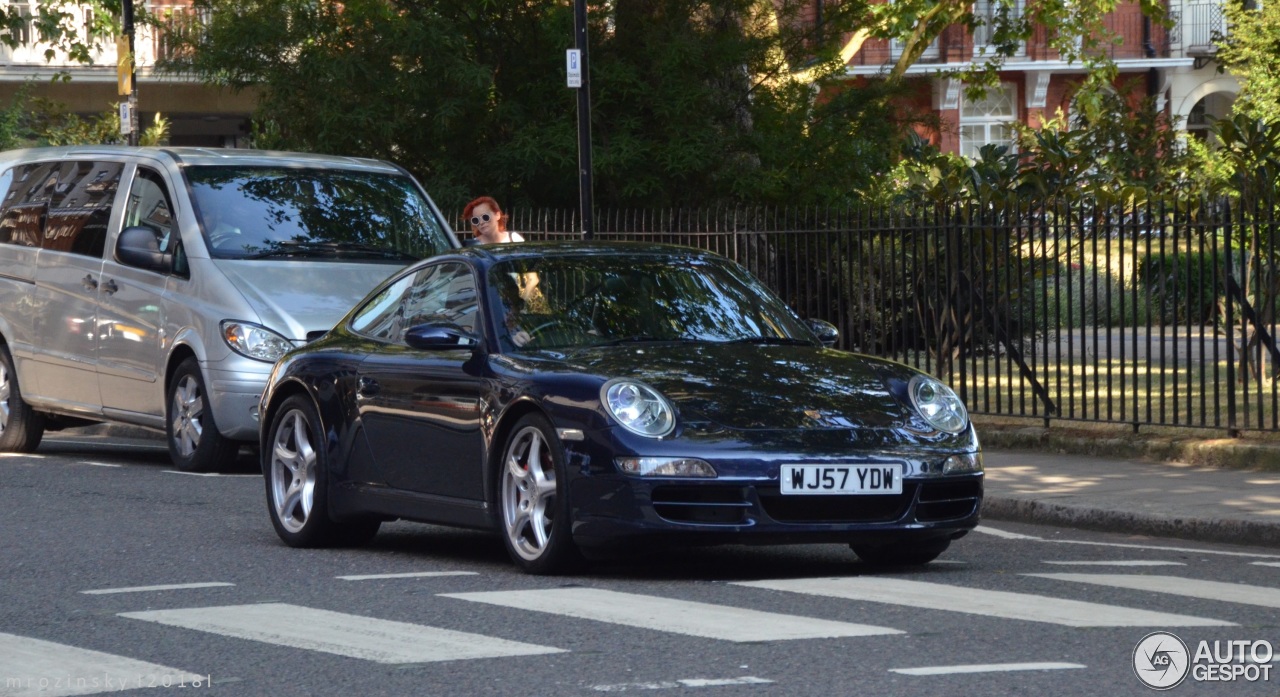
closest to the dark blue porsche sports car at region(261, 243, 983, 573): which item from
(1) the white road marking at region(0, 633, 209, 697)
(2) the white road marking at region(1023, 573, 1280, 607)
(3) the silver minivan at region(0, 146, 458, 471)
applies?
(2) the white road marking at region(1023, 573, 1280, 607)

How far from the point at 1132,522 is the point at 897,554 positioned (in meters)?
2.48

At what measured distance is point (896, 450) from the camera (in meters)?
A: 7.89

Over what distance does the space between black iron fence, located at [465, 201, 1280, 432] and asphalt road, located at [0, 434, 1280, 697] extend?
142 inches

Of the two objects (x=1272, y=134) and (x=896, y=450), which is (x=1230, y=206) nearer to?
(x=1272, y=134)

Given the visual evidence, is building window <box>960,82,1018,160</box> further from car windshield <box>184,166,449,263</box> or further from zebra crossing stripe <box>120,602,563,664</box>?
zebra crossing stripe <box>120,602,563,664</box>

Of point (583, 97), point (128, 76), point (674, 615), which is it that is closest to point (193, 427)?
point (583, 97)

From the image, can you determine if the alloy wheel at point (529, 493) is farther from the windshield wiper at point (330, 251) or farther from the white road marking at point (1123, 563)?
the windshield wiper at point (330, 251)

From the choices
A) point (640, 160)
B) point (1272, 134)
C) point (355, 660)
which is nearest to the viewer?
point (355, 660)

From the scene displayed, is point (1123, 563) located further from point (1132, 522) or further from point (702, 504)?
point (702, 504)

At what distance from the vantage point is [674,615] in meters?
6.87

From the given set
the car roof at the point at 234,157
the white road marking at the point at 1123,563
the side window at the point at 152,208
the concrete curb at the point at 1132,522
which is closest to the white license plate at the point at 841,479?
the white road marking at the point at 1123,563

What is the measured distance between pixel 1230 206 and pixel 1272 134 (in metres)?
3.89

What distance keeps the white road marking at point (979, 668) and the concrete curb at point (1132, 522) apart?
4.50m

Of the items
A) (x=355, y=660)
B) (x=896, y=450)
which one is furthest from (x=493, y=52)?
(x=355, y=660)
